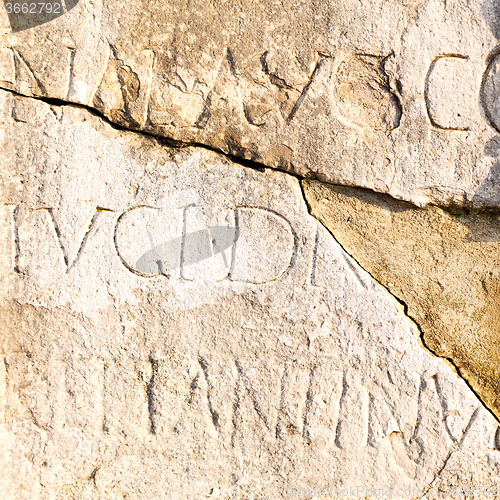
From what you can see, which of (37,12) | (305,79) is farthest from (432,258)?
(37,12)

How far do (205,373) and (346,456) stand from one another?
0.63 m

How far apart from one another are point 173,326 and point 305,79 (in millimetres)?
1072

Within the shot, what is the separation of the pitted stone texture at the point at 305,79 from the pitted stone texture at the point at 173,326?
0.46 feet

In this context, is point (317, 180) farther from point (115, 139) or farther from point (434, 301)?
point (115, 139)

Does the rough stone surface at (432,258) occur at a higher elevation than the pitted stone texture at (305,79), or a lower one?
lower

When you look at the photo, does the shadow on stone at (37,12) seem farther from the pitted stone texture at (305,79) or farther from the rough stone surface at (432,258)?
the rough stone surface at (432,258)

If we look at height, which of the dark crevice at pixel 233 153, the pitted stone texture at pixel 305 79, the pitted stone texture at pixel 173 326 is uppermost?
the pitted stone texture at pixel 305 79

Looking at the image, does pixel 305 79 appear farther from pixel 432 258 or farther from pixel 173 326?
pixel 173 326

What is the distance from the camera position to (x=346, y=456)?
5.35ft

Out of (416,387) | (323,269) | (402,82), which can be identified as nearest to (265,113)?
(402,82)

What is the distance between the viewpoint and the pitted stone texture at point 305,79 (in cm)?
159

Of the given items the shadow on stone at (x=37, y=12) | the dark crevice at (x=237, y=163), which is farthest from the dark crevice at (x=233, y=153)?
the shadow on stone at (x=37, y=12)

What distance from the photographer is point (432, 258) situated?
1.66m

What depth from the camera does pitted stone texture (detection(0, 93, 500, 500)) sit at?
1635 mm
